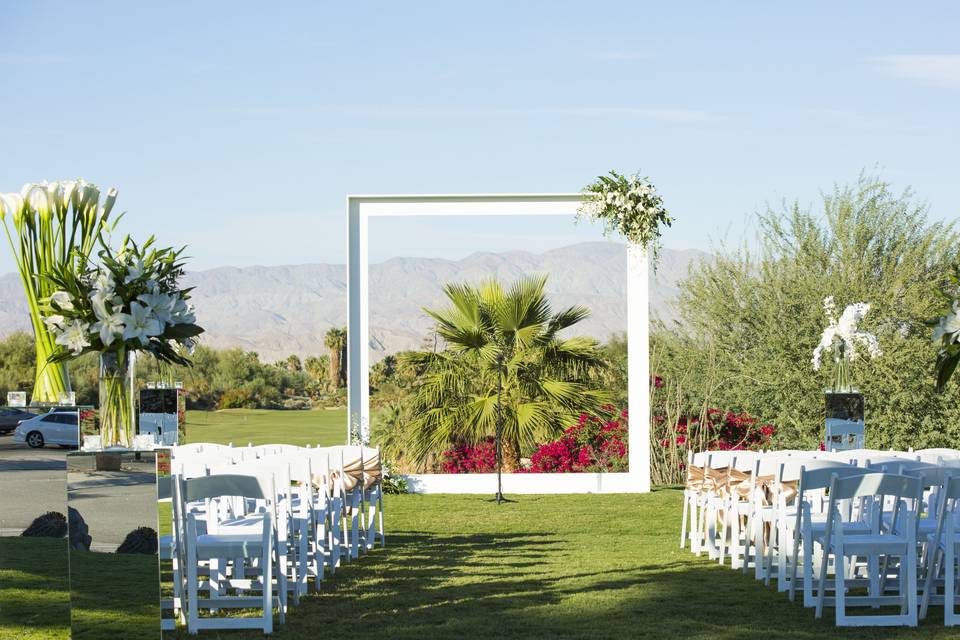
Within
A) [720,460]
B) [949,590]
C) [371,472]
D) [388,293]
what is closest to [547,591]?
[720,460]

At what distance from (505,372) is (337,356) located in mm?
11157

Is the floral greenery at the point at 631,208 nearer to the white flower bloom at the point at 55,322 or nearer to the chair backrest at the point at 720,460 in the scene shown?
the chair backrest at the point at 720,460

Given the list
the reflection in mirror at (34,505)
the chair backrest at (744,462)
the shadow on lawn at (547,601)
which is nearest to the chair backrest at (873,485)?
the shadow on lawn at (547,601)

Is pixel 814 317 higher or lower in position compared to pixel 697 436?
higher

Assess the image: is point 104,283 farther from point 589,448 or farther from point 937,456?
point 589,448

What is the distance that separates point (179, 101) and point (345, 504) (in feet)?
66.1

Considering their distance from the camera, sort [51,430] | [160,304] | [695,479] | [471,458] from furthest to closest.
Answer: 1. [471,458]
2. [695,479]
3. [51,430]
4. [160,304]

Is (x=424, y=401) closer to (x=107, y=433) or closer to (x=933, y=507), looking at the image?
(x=933, y=507)

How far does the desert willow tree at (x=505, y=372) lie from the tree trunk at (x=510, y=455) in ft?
0.04

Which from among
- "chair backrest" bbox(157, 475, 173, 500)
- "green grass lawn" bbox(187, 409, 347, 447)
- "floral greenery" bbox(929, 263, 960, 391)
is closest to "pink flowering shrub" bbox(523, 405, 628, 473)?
"chair backrest" bbox(157, 475, 173, 500)

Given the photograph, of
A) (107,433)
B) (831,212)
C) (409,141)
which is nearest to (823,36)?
(831,212)

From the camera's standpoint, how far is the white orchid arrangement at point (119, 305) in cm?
443

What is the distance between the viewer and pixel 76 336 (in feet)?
14.6

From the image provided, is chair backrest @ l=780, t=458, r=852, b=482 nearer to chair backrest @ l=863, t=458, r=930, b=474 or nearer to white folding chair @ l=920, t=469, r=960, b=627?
chair backrest @ l=863, t=458, r=930, b=474
